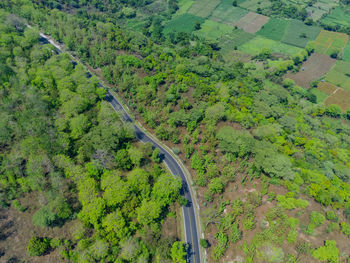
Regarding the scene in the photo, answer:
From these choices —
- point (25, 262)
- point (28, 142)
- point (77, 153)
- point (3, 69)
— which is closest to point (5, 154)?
point (28, 142)

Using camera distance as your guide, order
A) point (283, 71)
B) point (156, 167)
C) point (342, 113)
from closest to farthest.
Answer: point (156, 167) < point (342, 113) < point (283, 71)

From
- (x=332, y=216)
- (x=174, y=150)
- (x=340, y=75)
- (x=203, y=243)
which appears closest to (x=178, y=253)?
(x=203, y=243)

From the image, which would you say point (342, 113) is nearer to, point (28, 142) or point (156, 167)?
point (156, 167)

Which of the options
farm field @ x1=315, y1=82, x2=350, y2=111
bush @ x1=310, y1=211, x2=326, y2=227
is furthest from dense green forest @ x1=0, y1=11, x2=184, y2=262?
farm field @ x1=315, y1=82, x2=350, y2=111

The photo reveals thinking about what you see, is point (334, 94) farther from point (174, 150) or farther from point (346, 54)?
point (174, 150)

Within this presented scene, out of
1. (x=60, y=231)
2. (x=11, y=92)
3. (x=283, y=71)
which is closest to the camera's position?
(x=60, y=231)

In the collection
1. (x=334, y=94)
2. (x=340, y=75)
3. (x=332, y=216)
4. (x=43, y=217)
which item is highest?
(x=340, y=75)

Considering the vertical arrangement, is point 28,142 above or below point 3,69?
below
